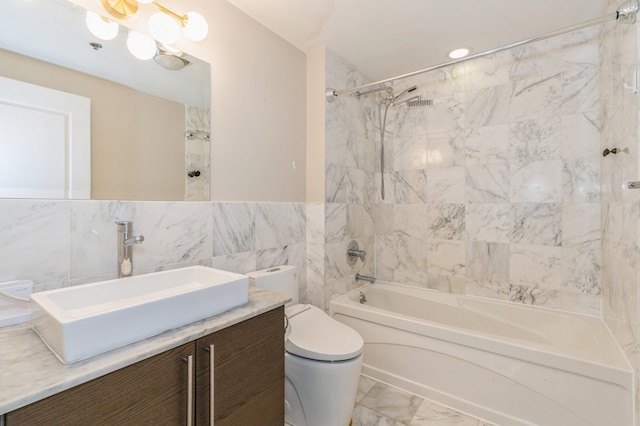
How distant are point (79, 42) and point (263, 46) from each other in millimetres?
1045

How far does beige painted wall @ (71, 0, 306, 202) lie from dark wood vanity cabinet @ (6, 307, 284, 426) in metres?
0.89

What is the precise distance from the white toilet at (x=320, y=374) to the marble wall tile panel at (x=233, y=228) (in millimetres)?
223

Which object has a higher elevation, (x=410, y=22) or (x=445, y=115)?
(x=410, y=22)

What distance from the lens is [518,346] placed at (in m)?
1.59

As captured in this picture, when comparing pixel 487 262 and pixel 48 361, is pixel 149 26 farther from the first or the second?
pixel 487 262

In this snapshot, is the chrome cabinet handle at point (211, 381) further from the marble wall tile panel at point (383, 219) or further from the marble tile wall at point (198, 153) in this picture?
the marble wall tile panel at point (383, 219)

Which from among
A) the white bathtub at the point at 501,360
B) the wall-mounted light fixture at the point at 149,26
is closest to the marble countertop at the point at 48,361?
the wall-mounted light fixture at the point at 149,26

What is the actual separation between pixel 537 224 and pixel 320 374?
184 cm

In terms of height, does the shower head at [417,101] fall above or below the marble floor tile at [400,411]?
above

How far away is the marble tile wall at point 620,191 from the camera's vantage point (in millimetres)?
1312

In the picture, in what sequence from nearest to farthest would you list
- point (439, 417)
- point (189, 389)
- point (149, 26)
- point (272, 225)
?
point (189, 389) → point (149, 26) → point (439, 417) → point (272, 225)

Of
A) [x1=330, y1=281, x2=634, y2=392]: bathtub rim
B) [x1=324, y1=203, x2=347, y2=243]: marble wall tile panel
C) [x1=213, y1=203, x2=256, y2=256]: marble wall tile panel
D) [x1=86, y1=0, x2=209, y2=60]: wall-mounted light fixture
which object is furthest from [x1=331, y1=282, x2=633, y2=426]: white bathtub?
[x1=86, y1=0, x2=209, y2=60]: wall-mounted light fixture

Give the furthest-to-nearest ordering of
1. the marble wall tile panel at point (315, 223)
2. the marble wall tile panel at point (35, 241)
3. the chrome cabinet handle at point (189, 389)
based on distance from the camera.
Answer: the marble wall tile panel at point (315, 223) < the marble wall tile panel at point (35, 241) < the chrome cabinet handle at point (189, 389)

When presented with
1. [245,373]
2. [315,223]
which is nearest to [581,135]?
[315,223]
